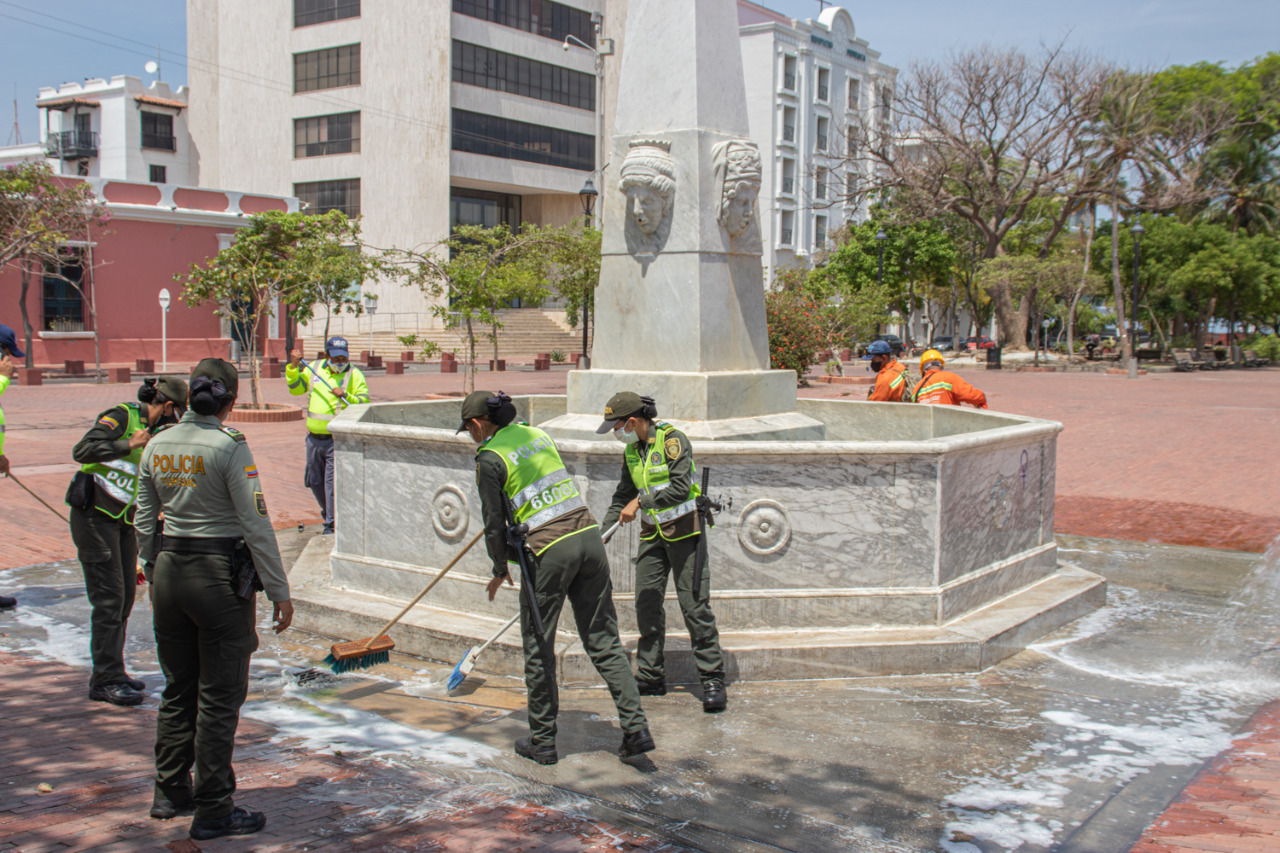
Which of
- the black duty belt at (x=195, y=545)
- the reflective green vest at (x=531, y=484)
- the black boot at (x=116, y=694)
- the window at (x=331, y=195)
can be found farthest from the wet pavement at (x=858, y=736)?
the window at (x=331, y=195)

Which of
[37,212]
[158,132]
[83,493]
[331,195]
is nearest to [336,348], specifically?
[83,493]

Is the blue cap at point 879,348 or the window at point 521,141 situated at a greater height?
the window at point 521,141

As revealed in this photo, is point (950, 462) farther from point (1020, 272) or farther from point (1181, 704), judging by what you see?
point (1020, 272)

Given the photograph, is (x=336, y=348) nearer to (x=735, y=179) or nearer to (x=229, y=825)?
(x=735, y=179)

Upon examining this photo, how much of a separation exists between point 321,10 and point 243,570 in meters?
49.4

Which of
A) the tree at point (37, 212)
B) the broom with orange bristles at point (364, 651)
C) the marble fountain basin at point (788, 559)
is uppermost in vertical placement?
the tree at point (37, 212)

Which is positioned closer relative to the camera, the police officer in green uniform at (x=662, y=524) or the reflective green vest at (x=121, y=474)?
the police officer in green uniform at (x=662, y=524)

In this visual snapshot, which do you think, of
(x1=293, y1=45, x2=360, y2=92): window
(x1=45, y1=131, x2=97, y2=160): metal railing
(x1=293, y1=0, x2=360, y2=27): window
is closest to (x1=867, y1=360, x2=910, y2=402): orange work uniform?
(x1=293, y1=45, x2=360, y2=92): window

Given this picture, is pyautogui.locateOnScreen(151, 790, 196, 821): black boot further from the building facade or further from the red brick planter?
the building facade

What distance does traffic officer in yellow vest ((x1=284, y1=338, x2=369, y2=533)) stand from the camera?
8.73m

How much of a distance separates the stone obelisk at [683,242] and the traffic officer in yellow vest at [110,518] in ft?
10.00

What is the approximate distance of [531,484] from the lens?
188 inches

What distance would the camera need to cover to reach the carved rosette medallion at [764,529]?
19.8ft

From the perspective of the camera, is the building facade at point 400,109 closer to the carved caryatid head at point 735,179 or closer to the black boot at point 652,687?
the carved caryatid head at point 735,179
